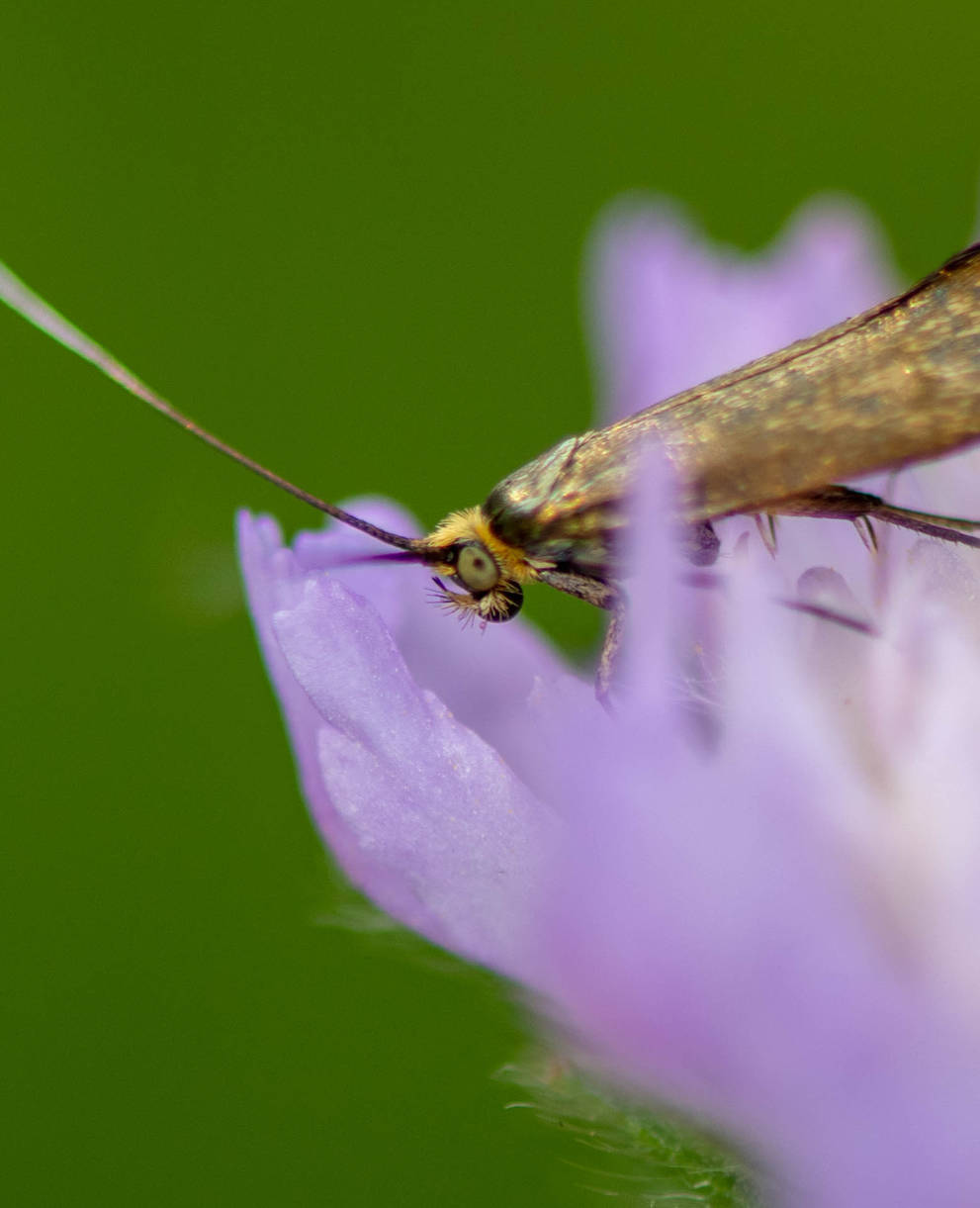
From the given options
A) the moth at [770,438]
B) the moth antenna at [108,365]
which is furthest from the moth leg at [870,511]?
the moth antenna at [108,365]

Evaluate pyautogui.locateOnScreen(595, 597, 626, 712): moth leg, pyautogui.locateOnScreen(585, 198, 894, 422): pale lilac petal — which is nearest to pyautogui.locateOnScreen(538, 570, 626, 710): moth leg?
pyautogui.locateOnScreen(595, 597, 626, 712): moth leg

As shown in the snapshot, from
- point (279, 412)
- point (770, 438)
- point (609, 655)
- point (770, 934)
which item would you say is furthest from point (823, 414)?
point (279, 412)

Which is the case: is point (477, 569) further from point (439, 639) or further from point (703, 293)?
point (703, 293)

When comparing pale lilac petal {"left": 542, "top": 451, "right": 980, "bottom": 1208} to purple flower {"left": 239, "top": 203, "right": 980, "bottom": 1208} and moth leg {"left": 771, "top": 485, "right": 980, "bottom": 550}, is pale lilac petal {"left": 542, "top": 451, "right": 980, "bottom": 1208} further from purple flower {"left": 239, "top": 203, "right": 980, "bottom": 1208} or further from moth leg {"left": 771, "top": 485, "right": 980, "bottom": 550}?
moth leg {"left": 771, "top": 485, "right": 980, "bottom": 550}

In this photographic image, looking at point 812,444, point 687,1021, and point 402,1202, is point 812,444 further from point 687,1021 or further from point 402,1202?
point 402,1202

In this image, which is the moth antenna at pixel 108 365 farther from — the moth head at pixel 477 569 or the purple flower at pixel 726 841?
the purple flower at pixel 726 841

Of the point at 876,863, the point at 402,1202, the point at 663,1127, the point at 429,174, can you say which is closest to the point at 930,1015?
the point at 876,863
